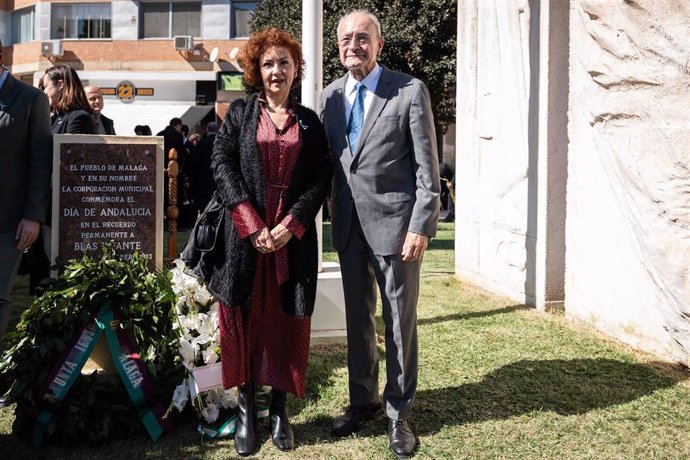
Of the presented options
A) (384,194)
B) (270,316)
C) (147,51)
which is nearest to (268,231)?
(270,316)

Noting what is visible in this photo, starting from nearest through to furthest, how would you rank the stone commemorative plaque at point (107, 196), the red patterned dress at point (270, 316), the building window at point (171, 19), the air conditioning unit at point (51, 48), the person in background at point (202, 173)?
the red patterned dress at point (270, 316) < the stone commemorative plaque at point (107, 196) < the person in background at point (202, 173) < the air conditioning unit at point (51, 48) < the building window at point (171, 19)

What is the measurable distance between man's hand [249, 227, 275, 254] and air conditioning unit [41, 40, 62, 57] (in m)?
26.2

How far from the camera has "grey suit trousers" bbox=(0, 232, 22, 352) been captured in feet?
12.4

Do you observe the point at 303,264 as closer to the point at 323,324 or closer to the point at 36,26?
the point at 323,324

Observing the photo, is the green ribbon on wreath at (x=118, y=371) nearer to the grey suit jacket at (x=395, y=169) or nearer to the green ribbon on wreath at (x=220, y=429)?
the green ribbon on wreath at (x=220, y=429)

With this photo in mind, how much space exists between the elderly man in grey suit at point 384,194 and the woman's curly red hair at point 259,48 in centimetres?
26

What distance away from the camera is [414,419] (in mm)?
3994

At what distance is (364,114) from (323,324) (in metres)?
2.21

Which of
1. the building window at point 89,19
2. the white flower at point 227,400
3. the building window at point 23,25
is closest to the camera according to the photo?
the white flower at point 227,400

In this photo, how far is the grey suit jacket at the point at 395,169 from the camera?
140 inches

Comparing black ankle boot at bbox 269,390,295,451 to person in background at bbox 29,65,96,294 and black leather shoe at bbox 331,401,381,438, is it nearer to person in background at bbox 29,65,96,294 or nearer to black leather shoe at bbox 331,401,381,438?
black leather shoe at bbox 331,401,381,438

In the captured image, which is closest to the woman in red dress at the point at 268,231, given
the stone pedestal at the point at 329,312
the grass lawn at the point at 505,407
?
the grass lawn at the point at 505,407

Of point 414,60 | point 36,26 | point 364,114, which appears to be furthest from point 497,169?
point 36,26

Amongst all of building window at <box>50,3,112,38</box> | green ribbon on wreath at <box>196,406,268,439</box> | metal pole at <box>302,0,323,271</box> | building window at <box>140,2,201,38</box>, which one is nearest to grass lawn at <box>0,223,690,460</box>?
green ribbon on wreath at <box>196,406,268,439</box>
